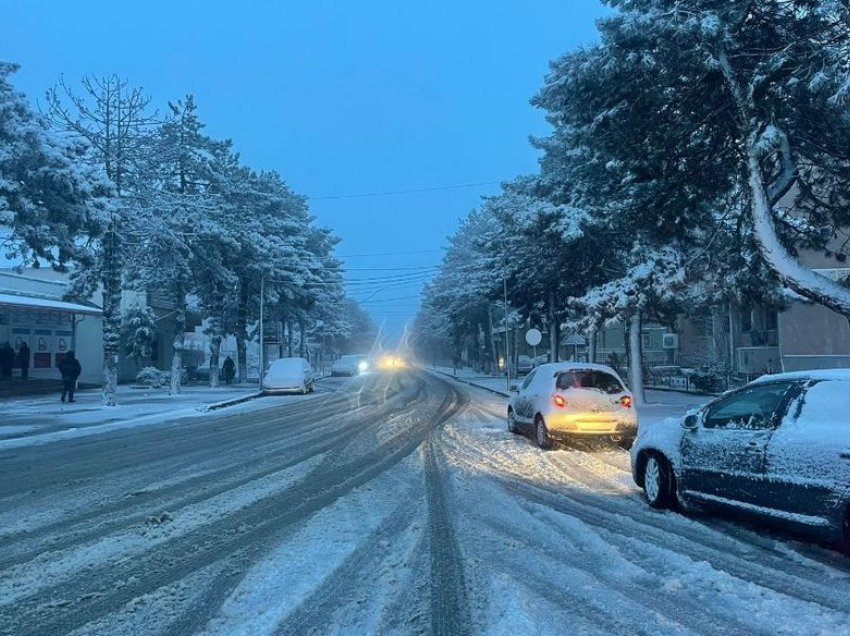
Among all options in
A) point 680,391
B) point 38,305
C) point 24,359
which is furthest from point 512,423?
point 24,359

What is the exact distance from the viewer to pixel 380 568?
5.86m

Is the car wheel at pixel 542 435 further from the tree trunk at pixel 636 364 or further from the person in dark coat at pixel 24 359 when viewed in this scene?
the person in dark coat at pixel 24 359

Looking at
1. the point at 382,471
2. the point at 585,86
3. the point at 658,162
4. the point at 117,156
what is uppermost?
the point at 117,156

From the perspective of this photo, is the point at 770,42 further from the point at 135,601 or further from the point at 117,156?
the point at 117,156

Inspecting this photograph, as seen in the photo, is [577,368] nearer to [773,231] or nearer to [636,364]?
[773,231]

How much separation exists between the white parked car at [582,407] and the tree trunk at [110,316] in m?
15.4

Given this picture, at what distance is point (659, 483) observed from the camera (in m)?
8.12

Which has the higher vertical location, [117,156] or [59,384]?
[117,156]

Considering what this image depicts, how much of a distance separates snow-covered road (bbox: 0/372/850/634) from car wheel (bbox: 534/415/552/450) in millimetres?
1310

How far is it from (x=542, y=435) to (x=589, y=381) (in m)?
1.32

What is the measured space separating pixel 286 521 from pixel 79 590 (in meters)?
2.42

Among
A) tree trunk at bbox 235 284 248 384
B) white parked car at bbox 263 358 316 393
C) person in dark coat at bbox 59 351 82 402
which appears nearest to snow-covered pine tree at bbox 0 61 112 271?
person in dark coat at bbox 59 351 82 402

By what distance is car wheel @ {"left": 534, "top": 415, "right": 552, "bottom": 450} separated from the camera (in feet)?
43.0

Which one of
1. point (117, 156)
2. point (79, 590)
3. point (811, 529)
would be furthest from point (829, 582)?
point (117, 156)
